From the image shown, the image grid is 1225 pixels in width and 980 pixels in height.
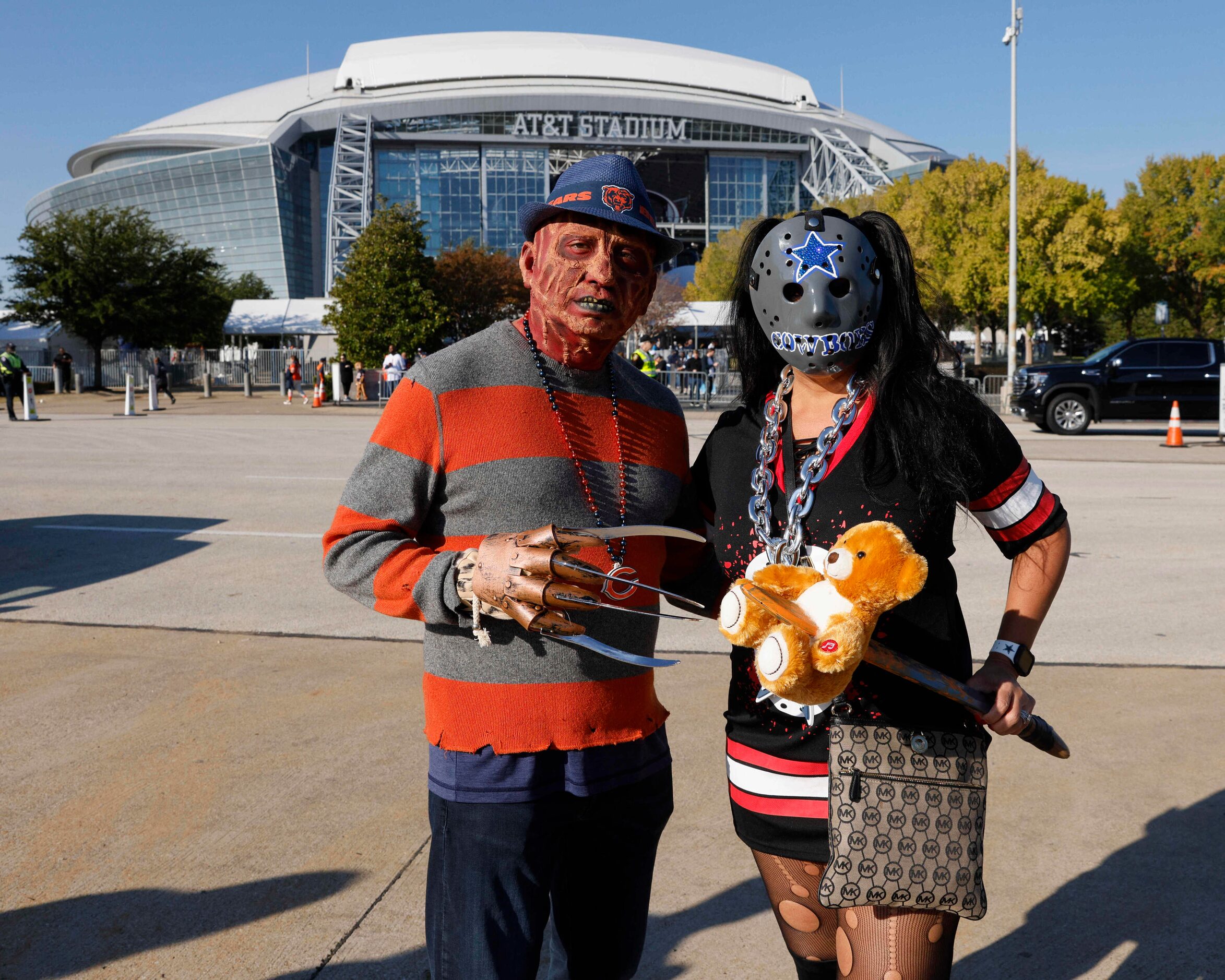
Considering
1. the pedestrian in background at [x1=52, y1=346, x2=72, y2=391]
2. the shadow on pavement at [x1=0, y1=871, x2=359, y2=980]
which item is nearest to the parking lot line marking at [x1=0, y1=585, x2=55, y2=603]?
the shadow on pavement at [x1=0, y1=871, x2=359, y2=980]

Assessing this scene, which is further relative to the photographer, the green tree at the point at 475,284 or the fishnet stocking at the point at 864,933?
the green tree at the point at 475,284

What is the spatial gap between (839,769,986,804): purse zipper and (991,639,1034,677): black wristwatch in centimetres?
30

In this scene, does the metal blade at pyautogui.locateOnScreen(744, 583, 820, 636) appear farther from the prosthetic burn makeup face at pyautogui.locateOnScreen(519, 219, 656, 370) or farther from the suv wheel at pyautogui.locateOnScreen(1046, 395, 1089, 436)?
the suv wheel at pyautogui.locateOnScreen(1046, 395, 1089, 436)

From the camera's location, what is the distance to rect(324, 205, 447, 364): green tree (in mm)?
32625

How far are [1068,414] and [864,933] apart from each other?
19401 mm

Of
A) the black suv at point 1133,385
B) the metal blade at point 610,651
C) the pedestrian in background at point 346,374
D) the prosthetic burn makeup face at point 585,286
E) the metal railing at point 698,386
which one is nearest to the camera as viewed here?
the metal blade at point 610,651

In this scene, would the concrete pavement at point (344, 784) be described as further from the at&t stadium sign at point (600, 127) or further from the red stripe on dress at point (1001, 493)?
the at&t stadium sign at point (600, 127)

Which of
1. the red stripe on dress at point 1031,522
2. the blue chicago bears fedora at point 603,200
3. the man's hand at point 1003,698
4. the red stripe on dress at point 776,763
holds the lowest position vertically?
the red stripe on dress at point 776,763

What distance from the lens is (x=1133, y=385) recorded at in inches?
744

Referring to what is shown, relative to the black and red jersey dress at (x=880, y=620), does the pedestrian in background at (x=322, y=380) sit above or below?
above

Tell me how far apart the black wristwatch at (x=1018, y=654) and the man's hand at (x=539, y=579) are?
2.84 feet

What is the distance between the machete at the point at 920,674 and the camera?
1.58m

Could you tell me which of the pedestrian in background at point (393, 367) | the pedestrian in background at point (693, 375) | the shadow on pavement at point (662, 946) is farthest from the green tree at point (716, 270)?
the shadow on pavement at point (662, 946)

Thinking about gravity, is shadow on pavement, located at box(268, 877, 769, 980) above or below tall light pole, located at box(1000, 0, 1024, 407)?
below
